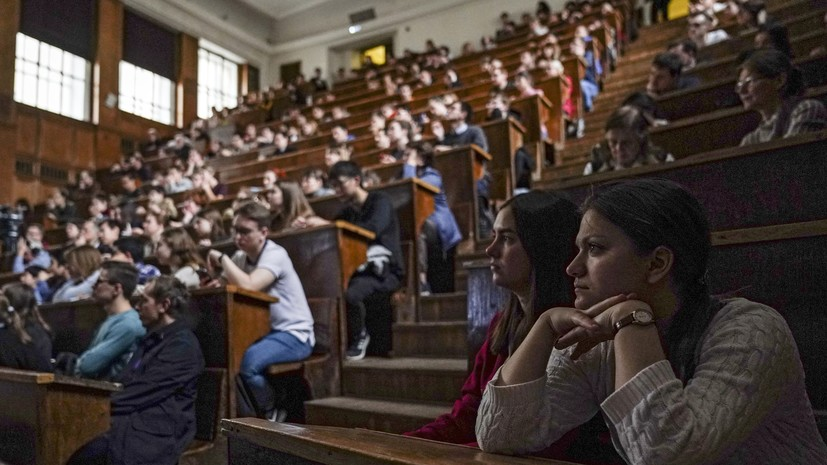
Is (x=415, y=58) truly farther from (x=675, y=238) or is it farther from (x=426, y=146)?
(x=675, y=238)

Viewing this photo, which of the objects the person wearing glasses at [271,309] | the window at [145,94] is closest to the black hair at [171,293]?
the person wearing glasses at [271,309]

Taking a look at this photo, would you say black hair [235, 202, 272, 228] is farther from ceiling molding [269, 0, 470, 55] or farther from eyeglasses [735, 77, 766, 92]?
ceiling molding [269, 0, 470, 55]

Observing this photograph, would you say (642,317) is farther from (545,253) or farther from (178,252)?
(178,252)

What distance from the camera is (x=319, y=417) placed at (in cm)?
132

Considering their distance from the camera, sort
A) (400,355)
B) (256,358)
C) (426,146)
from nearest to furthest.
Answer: (256,358) < (400,355) < (426,146)

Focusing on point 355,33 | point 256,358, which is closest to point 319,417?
point 256,358

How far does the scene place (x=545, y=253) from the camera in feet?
2.27

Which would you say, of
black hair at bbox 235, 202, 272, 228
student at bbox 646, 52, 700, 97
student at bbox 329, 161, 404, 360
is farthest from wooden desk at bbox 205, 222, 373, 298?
student at bbox 646, 52, 700, 97

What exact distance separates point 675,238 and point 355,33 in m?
6.74

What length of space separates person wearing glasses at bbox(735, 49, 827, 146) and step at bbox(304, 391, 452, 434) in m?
0.74

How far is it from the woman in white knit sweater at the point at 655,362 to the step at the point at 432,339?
0.82 meters

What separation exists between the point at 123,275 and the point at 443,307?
2.34 feet

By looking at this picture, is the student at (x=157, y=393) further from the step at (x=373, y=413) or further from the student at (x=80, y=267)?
the student at (x=80, y=267)

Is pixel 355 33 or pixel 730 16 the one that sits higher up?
pixel 355 33
